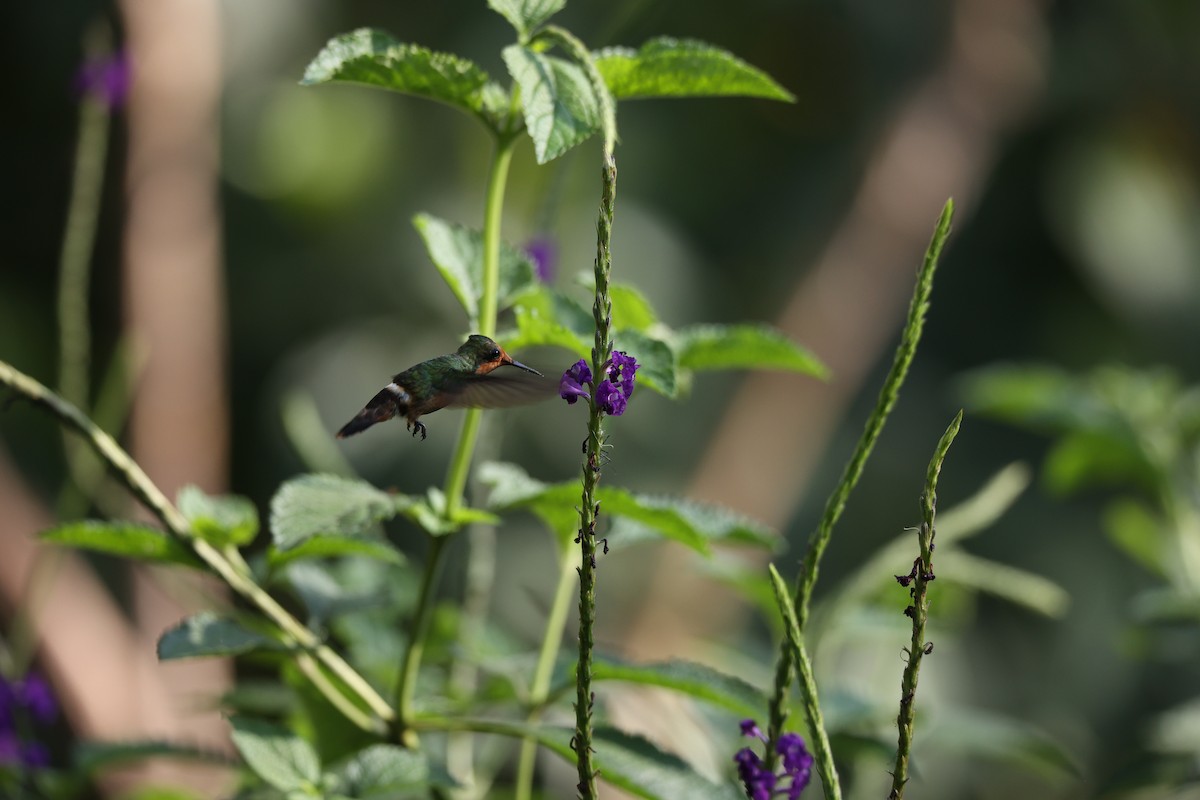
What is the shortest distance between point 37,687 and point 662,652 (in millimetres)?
571

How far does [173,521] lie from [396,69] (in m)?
0.20

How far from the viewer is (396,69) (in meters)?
0.49

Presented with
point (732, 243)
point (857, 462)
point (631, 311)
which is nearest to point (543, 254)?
point (631, 311)

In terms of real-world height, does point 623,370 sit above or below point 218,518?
above

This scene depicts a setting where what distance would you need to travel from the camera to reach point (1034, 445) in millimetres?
3426

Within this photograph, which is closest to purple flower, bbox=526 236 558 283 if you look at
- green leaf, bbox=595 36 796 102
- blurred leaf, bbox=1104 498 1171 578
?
green leaf, bbox=595 36 796 102

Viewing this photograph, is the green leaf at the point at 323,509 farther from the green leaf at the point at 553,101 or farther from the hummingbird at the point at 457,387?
the green leaf at the point at 553,101

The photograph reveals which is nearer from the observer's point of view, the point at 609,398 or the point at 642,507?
the point at 609,398

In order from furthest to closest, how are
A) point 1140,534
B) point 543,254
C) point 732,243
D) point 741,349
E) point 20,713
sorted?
point 732,243 → point 1140,534 → point 543,254 → point 20,713 → point 741,349

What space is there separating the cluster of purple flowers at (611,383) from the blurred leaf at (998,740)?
0.42 m

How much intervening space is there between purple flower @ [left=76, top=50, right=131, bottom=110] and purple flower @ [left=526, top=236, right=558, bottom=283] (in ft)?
1.07

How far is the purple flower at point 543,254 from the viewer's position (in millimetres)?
785

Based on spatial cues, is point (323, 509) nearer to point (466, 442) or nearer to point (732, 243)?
point (466, 442)

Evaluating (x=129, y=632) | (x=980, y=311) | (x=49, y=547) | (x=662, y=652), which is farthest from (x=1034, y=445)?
(x=49, y=547)
